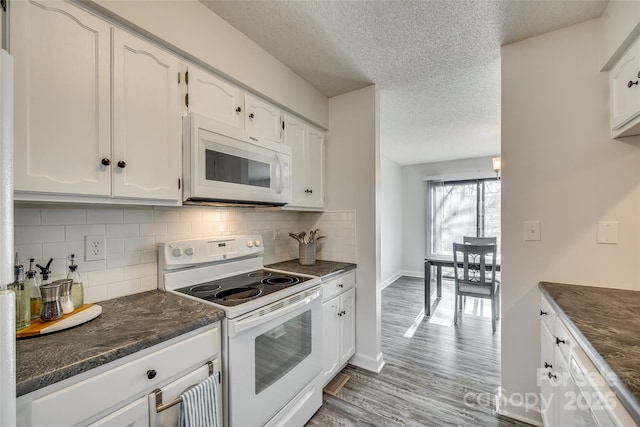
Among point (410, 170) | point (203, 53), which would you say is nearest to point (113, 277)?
point (203, 53)

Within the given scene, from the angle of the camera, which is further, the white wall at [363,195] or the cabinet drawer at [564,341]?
the white wall at [363,195]

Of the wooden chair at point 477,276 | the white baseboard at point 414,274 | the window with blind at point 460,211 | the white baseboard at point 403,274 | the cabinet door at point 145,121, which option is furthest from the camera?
the white baseboard at point 414,274

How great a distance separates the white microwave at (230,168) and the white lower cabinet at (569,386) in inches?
64.2

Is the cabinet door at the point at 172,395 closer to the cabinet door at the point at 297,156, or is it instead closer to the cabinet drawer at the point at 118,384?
the cabinet drawer at the point at 118,384

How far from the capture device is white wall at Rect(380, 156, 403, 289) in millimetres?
4844

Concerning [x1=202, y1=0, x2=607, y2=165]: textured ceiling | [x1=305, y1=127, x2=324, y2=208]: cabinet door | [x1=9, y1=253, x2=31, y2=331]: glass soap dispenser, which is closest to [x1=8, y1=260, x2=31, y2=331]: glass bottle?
[x1=9, y1=253, x2=31, y2=331]: glass soap dispenser

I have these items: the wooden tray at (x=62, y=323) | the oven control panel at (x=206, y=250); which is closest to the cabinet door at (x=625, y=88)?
the oven control panel at (x=206, y=250)

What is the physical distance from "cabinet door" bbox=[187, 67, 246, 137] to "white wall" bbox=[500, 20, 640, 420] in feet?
5.69

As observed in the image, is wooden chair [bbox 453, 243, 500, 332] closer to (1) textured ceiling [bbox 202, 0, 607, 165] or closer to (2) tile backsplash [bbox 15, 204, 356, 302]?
(1) textured ceiling [bbox 202, 0, 607, 165]

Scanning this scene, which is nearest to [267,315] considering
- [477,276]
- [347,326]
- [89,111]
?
[347,326]

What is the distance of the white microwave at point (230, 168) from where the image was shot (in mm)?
1386

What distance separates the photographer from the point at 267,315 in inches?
53.0

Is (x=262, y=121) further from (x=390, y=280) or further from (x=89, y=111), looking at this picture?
(x=390, y=280)

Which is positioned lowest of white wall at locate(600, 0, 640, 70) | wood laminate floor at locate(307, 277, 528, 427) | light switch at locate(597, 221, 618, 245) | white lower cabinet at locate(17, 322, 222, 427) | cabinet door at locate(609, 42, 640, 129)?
wood laminate floor at locate(307, 277, 528, 427)
